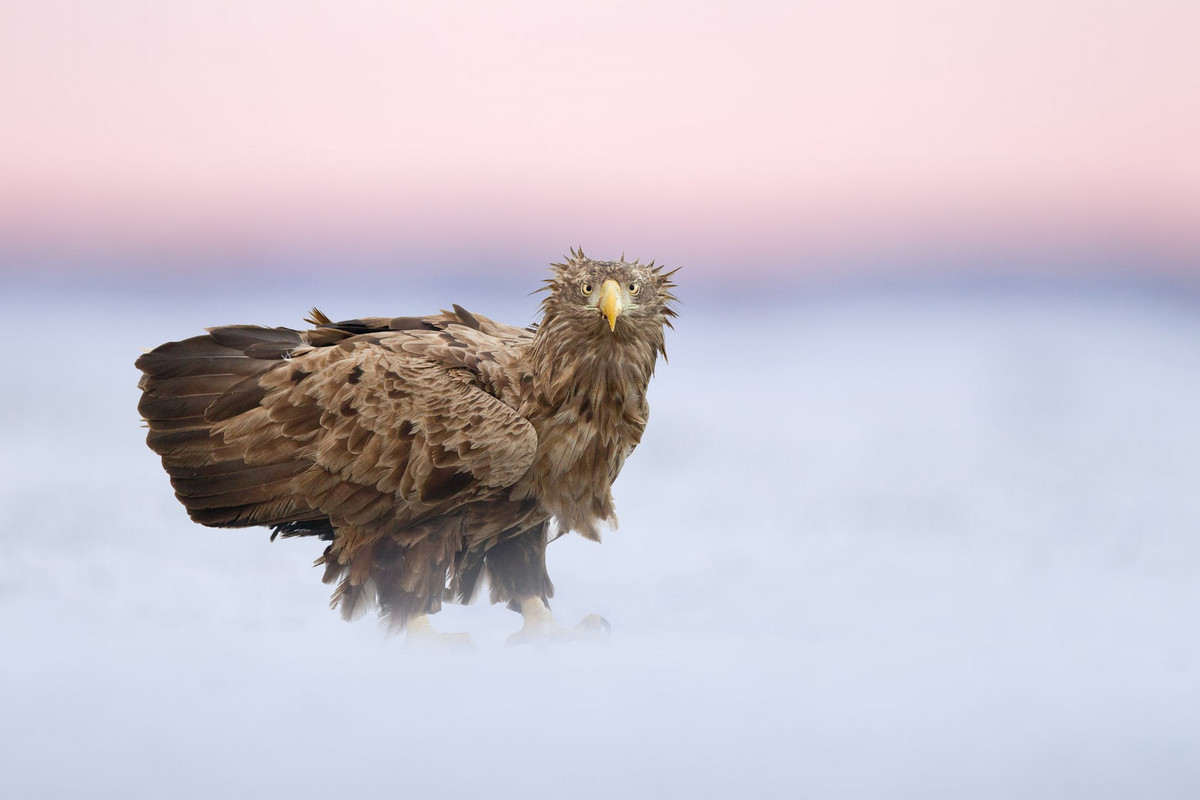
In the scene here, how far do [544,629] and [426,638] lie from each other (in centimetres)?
68

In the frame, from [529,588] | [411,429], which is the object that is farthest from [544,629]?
[411,429]

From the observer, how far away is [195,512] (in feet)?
23.9

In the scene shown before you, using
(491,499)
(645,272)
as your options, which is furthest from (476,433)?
(645,272)

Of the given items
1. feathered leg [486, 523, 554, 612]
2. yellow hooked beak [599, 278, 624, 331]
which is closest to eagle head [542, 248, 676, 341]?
yellow hooked beak [599, 278, 624, 331]

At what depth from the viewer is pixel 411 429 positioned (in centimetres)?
702

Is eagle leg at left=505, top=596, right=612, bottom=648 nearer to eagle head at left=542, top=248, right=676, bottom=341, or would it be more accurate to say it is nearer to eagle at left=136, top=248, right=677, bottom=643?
eagle at left=136, top=248, right=677, bottom=643

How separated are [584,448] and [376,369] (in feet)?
3.28

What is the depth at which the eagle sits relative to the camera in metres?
6.96

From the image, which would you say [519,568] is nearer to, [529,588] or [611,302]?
[529,588]

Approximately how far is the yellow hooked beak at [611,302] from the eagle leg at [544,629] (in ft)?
5.68

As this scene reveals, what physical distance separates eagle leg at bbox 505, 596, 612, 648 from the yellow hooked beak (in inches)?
68.1

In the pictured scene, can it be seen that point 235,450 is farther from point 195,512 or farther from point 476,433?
point 476,433

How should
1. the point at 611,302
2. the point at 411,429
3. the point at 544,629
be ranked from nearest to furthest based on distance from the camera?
the point at 611,302, the point at 411,429, the point at 544,629

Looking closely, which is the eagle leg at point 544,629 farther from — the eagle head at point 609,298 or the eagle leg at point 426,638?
the eagle head at point 609,298
